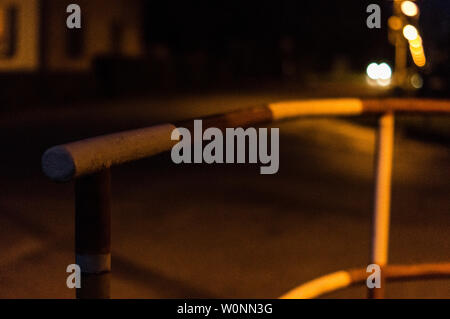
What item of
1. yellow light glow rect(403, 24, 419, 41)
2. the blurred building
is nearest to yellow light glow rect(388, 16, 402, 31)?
yellow light glow rect(403, 24, 419, 41)

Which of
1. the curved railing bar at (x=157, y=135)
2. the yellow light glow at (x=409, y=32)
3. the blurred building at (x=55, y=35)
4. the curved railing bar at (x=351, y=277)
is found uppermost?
the blurred building at (x=55, y=35)

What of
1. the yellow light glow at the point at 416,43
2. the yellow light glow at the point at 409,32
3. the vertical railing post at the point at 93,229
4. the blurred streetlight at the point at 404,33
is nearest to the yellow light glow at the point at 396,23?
the blurred streetlight at the point at 404,33

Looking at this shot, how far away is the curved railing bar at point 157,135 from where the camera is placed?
2158mm

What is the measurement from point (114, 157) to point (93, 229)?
19 cm

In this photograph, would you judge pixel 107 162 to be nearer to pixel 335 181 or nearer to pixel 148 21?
pixel 335 181

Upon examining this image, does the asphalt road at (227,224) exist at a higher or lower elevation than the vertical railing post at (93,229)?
higher

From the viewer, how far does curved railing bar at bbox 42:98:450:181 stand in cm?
216

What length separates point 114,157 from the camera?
229cm

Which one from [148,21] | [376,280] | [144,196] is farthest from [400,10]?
[148,21]

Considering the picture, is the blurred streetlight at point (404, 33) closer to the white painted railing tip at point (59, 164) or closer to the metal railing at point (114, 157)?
the metal railing at point (114, 157)

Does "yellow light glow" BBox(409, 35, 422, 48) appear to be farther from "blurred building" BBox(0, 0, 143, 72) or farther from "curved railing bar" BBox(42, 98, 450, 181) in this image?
"curved railing bar" BBox(42, 98, 450, 181)

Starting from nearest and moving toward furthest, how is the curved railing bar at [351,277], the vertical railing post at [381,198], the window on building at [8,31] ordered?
the curved railing bar at [351,277] < the vertical railing post at [381,198] < the window on building at [8,31]

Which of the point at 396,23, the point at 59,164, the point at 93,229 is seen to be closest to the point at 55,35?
the point at 396,23

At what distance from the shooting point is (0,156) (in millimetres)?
13805
